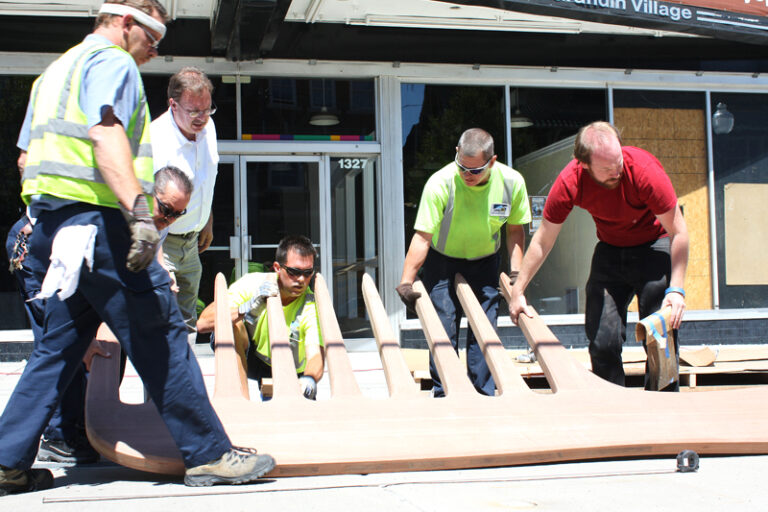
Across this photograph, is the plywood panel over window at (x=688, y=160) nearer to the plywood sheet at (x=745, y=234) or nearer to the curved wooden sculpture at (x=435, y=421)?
the plywood sheet at (x=745, y=234)

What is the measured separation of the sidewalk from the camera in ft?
7.98

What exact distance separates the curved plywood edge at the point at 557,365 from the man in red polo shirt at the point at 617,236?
0.22 metres

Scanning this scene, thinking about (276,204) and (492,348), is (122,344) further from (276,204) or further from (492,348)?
(276,204)

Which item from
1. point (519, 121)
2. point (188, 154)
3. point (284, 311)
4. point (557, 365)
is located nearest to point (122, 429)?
point (284, 311)

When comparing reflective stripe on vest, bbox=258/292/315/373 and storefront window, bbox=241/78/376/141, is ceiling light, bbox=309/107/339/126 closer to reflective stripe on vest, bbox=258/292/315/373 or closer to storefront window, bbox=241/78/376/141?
storefront window, bbox=241/78/376/141

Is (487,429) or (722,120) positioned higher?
(722,120)

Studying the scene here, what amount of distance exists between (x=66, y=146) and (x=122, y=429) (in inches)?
43.1

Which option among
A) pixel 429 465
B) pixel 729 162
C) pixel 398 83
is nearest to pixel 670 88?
pixel 729 162

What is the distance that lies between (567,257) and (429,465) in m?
7.06

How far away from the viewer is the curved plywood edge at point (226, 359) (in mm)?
3305

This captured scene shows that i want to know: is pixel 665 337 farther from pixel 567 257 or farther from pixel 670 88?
pixel 670 88

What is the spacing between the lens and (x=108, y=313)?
2656 millimetres

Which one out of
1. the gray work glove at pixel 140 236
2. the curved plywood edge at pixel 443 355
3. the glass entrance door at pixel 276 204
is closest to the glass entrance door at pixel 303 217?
the glass entrance door at pixel 276 204

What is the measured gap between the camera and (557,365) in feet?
12.0
